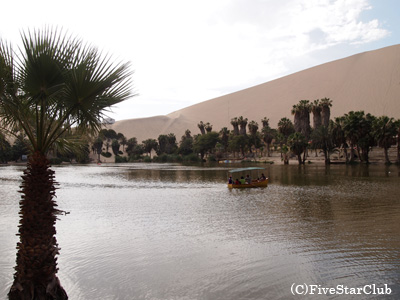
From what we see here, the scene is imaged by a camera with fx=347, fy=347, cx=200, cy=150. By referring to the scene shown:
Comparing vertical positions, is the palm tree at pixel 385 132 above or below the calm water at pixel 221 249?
above

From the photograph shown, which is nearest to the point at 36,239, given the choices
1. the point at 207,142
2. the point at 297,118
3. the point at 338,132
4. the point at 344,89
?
the point at 338,132

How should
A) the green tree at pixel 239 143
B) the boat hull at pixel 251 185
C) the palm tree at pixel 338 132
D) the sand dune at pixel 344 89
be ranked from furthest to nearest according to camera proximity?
the sand dune at pixel 344 89, the green tree at pixel 239 143, the palm tree at pixel 338 132, the boat hull at pixel 251 185

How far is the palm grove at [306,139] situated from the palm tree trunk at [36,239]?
1.41m

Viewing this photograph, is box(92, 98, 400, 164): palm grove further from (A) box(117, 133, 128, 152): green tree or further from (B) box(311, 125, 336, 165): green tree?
(A) box(117, 133, 128, 152): green tree

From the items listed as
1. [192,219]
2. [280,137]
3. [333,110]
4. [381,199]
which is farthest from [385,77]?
[192,219]

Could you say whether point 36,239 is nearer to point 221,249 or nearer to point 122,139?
point 221,249

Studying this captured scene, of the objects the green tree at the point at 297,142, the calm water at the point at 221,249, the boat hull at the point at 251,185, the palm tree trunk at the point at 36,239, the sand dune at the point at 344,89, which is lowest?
the calm water at the point at 221,249

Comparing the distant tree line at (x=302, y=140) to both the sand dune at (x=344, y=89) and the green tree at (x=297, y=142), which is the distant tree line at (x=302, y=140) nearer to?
the green tree at (x=297, y=142)

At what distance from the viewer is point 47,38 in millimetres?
5914

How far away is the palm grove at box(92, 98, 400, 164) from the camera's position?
6072cm

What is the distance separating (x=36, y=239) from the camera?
589 centimetres

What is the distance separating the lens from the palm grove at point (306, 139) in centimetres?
6072

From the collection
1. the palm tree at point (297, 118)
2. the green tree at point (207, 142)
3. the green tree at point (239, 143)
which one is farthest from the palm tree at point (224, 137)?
the palm tree at point (297, 118)

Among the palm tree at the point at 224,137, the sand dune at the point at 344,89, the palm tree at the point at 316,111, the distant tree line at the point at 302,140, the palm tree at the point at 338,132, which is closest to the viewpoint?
the distant tree line at the point at 302,140
